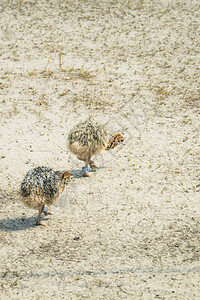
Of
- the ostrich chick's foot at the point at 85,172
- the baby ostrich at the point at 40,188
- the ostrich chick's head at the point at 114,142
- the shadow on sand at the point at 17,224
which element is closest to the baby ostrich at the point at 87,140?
the ostrich chick's foot at the point at 85,172

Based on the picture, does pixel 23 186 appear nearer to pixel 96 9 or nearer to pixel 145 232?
pixel 145 232

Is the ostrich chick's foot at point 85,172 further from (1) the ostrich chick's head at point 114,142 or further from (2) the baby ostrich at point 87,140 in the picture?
(1) the ostrich chick's head at point 114,142

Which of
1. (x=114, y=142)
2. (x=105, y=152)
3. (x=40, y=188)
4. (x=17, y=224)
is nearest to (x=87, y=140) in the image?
(x=114, y=142)

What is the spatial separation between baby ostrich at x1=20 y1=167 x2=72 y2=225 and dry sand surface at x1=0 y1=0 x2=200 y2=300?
62 centimetres

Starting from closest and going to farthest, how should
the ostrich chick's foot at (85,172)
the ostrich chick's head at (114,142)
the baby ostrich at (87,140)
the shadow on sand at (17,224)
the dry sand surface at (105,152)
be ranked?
the dry sand surface at (105,152) → the shadow on sand at (17,224) → the baby ostrich at (87,140) → the ostrich chick's foot at (85,172) → the ostrich chick's head at (114,142)

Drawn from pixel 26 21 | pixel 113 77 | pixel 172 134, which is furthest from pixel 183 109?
pixel 26 21

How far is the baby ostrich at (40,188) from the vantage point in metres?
7.70

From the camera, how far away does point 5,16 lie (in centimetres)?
1914

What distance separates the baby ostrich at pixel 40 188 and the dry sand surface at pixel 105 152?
0.62m

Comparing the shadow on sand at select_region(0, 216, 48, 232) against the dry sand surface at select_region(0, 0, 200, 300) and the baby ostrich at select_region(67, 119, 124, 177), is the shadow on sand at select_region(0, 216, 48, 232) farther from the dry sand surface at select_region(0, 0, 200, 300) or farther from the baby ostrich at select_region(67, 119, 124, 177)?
the baby ostrich at select_region(67, 119, 124, 177)

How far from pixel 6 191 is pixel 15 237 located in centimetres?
158

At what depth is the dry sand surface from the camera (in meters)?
7.07

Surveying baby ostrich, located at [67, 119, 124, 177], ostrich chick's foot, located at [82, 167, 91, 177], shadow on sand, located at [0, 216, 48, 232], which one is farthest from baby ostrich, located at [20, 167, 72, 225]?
ostrich chick's foot, located at [82, 167, 91, 177]

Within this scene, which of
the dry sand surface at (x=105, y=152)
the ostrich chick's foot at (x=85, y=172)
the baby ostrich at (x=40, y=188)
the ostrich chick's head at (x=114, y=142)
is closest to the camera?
the dry sand surface at (x=105, y=152)
